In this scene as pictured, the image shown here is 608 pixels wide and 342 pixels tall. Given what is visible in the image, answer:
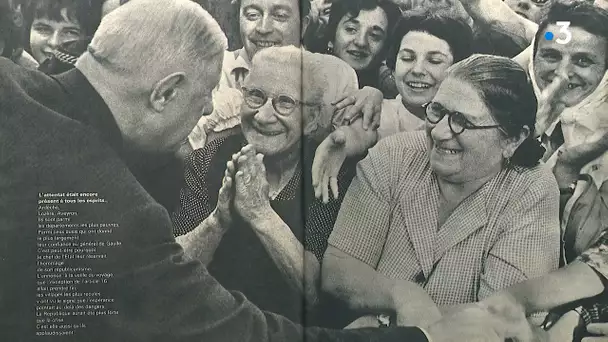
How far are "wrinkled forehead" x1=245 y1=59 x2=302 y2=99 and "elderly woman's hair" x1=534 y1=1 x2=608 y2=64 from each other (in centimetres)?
83

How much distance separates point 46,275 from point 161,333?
0.42m

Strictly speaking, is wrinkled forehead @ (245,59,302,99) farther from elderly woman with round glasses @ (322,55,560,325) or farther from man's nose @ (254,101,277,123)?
elderly woman with round glasses @ (322,55,560,325)

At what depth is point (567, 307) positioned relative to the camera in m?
2.28

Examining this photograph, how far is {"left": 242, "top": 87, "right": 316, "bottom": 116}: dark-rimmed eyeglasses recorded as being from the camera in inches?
94.5

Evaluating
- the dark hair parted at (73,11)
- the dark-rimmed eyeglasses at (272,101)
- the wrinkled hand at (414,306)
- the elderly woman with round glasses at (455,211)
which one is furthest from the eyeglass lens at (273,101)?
the wrinkled hand at (414,306)

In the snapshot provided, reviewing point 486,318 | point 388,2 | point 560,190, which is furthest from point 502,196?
point 388,2

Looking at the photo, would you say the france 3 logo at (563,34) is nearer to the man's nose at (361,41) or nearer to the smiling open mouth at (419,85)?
the smiling open mouth at (419,85)

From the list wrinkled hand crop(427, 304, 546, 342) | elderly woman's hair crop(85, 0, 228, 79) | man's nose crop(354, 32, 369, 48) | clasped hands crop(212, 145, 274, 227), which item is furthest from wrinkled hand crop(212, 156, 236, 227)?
wrinkled hand crop(427, 304, 546, 342)

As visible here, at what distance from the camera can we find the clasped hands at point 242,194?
236 centimetres

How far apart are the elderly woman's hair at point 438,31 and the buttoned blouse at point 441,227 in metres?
0.29

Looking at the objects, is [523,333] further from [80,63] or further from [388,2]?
[80,63]

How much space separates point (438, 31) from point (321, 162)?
60 cm

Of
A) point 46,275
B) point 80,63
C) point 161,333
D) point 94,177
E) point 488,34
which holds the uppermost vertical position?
point 488,34

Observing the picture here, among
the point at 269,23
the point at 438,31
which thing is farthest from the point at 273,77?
the point at 438,31
